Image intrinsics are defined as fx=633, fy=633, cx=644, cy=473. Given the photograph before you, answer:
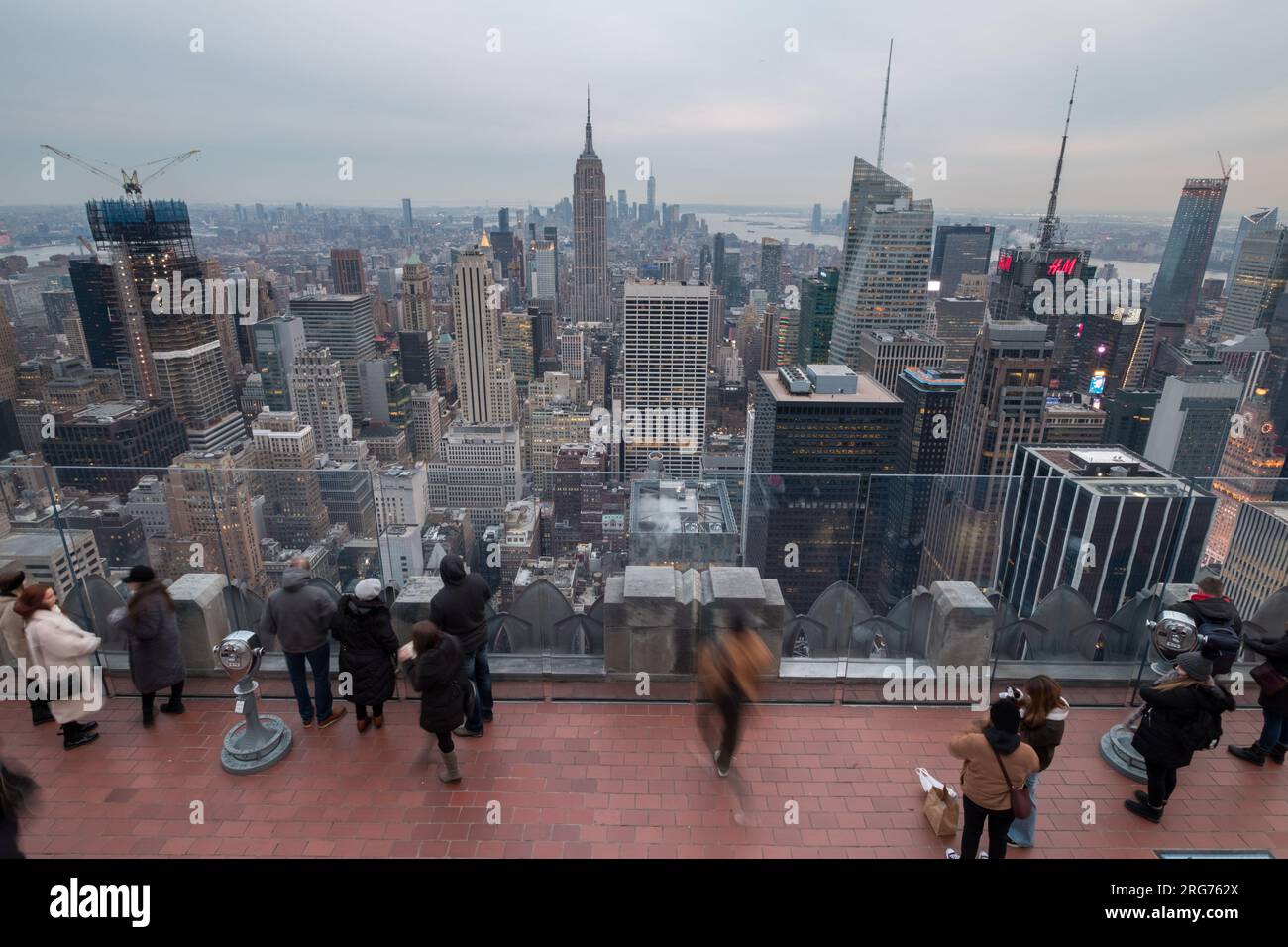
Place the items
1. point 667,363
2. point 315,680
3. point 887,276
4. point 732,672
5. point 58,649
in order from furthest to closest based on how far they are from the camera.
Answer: point 887,276 < point 667,363 < point 315,680 < point 58,649 < point 732,672

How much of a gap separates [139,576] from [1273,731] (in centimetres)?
834

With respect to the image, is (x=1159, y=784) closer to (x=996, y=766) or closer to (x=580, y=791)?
(x=996, y=766)

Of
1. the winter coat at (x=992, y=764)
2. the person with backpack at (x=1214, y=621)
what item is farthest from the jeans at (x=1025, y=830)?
the person with backpack at (x=1214, y=621)

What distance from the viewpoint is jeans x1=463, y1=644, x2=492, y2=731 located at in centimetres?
478

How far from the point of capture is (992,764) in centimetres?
345

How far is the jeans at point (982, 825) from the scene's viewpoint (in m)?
3.57

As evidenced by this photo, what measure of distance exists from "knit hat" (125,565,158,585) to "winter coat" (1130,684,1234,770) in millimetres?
6747

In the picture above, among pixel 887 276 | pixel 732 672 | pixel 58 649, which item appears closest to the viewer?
pixel 732 672

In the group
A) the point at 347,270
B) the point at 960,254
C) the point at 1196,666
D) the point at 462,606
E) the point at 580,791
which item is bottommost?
the point at 580,791

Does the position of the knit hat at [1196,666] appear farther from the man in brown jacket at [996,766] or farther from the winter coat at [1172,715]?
the man in brown jacket at [996,766]

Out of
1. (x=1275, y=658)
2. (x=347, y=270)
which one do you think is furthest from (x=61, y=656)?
(x=347, y=270)
